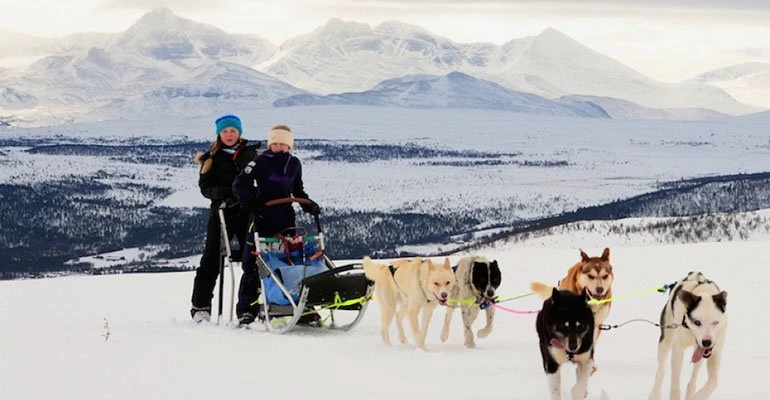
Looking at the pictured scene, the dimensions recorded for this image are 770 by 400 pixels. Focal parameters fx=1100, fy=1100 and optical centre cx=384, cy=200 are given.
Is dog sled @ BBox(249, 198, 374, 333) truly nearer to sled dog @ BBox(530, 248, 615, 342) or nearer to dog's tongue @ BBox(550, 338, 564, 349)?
sled dog @ BBox(530, 248, 615, 342)

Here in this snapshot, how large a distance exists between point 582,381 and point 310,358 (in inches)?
69.1

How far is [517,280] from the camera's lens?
1092 centimetres

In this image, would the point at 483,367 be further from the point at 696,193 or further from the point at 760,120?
the point at 760,120

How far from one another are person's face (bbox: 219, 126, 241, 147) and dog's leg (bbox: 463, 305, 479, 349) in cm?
232


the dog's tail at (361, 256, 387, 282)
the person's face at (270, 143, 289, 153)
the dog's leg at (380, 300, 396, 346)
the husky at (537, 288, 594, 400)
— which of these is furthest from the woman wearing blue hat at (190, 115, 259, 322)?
the husky at (537, 288, 594, 400)

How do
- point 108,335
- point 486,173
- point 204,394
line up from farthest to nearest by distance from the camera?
point 486,173, point 108,335, point 204,394

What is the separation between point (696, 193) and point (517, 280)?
74.5 m

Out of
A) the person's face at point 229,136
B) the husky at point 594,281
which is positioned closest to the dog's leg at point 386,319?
the husky at point 594,281

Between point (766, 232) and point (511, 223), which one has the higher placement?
point (766, 232)

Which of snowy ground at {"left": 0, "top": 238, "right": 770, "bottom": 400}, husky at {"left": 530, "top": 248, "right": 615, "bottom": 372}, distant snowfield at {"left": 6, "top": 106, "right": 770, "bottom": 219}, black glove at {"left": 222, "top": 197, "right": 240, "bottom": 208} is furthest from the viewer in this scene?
distant snowfield at {"left": 6, "top": 106, "right": 770, "bottom": 219}

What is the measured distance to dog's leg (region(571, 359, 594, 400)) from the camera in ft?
15.6

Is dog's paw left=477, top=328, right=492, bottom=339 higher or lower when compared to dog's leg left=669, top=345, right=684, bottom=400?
lower

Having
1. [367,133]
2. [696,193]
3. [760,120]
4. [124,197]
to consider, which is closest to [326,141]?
[367,133]

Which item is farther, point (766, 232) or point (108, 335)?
point (766, 232)
